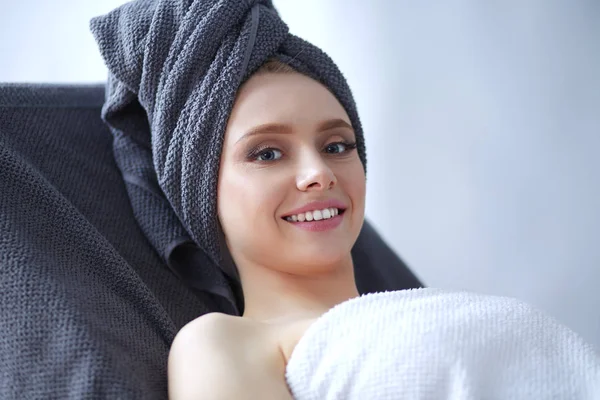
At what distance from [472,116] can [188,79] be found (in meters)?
0.83

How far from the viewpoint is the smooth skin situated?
1.14 m

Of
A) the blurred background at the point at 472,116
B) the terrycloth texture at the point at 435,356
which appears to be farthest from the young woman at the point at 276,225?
the blurred background at the point at 472,116

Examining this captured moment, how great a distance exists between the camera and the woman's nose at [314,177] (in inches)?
44.2

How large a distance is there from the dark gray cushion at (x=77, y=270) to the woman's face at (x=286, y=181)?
0.64ft

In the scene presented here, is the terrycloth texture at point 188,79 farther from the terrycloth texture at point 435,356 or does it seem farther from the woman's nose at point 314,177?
the terrycloth texture at point 435,356

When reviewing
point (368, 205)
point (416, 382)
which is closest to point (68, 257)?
point (416, 382)

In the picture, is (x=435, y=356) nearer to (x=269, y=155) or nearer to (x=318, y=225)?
(x=318, y=225)

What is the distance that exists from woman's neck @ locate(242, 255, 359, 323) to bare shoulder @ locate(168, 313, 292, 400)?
148 mm

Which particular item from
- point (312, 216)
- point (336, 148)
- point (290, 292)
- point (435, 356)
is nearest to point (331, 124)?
point (336, 148)

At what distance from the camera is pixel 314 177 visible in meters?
1.12

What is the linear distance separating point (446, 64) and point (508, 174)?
311 mm

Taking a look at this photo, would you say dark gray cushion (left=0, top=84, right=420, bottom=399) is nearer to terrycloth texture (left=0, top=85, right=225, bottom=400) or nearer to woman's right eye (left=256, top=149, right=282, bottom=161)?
terrycloth texture (left=0, top=85, right=225, bottom=400)

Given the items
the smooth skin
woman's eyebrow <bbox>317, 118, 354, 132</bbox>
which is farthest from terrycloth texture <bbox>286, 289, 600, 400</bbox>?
woman's eyebrow <bbox>317, 118, 354, 132</bbox>

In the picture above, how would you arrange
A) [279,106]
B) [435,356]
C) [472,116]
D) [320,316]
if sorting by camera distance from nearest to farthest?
[435,356], [320,316], [279,106], [472,116]
